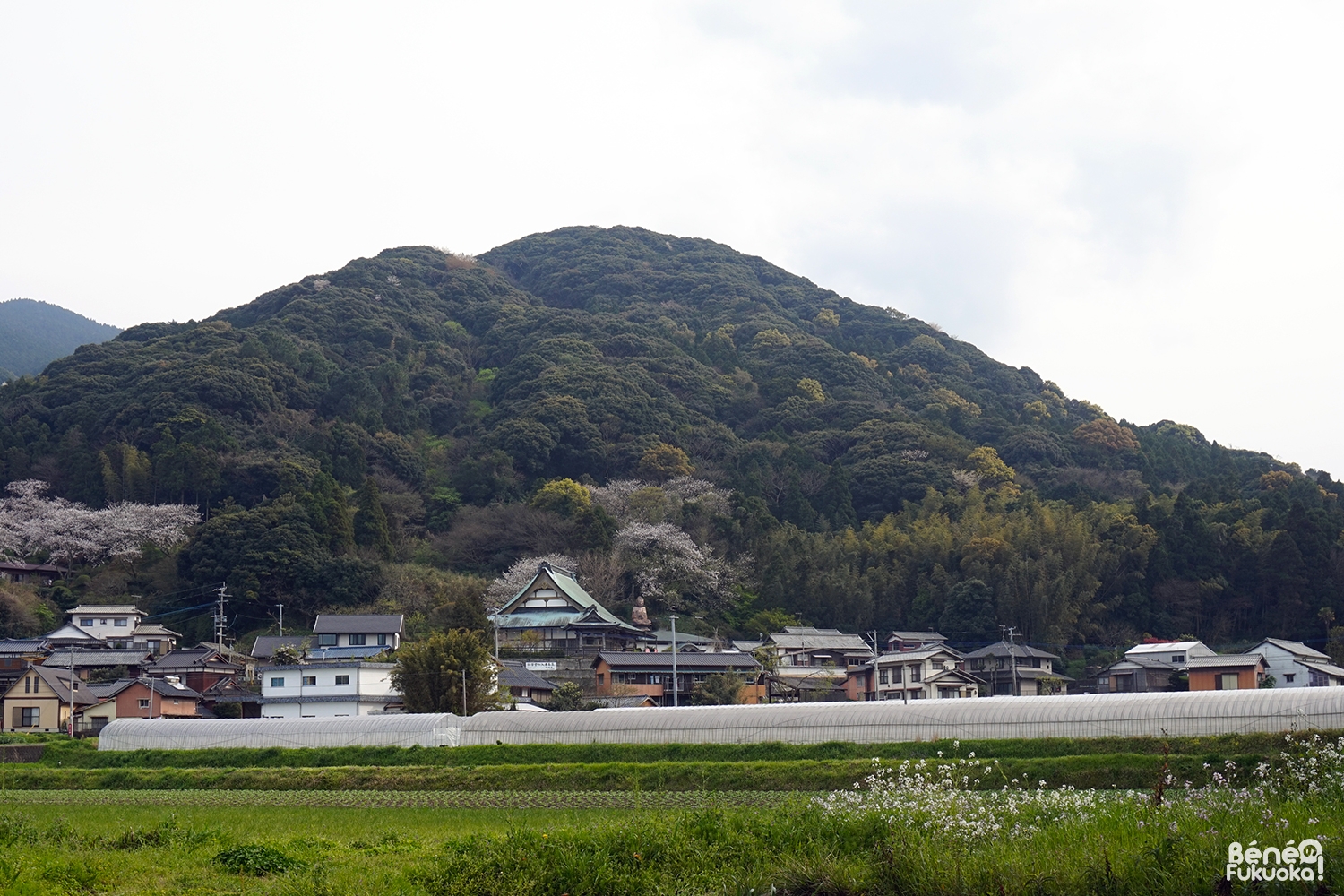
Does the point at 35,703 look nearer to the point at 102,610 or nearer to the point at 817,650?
the point at 102,610

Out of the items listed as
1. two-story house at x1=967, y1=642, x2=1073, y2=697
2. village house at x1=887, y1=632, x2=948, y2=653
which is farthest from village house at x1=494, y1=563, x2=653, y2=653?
two-story house at x1=967, y1=642, x2=1073, y2=697

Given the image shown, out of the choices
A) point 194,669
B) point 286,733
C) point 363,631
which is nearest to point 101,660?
point 194,669

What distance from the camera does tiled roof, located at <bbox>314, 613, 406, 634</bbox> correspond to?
43719mm

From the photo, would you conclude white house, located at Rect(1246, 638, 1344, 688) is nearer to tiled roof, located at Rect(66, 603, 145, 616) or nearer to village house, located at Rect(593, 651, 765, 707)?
village house, located at Rect(593, 651, 765, 707)

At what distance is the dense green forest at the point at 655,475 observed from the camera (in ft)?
161

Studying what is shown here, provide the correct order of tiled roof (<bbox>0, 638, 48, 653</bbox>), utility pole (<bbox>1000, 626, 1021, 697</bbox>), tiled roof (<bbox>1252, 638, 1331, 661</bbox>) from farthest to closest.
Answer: tiled roof (<bbox>0, 638, 48, 653</bbox>) → utility pole (<bbox>1000, 626, 1021, 697</bbox>) → tiled roof (<bbox>1252, 638, 1331, 661</bbox>)

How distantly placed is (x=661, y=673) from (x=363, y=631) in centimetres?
1171

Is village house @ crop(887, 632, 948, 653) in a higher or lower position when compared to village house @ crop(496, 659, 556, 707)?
higher

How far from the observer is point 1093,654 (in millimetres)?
46594

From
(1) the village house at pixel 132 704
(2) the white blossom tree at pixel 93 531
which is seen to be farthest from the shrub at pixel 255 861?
(2) the white blossom tree at pixel 93 531

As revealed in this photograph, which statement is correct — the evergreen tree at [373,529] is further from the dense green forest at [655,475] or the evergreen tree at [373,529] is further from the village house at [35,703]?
the village house at [35,703]

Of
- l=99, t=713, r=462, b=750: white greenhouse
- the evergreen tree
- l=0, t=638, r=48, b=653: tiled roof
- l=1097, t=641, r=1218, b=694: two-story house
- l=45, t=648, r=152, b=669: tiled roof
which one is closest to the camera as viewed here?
l=99, t=713, r=462, b=750: white greenhouse

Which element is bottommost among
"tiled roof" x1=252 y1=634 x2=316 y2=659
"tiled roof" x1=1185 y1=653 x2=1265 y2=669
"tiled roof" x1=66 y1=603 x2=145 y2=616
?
"tiled roof" x1=1185 y1=653 x2=1265 y2=669

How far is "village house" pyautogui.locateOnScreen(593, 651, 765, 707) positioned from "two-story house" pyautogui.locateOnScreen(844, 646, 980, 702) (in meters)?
4.78
